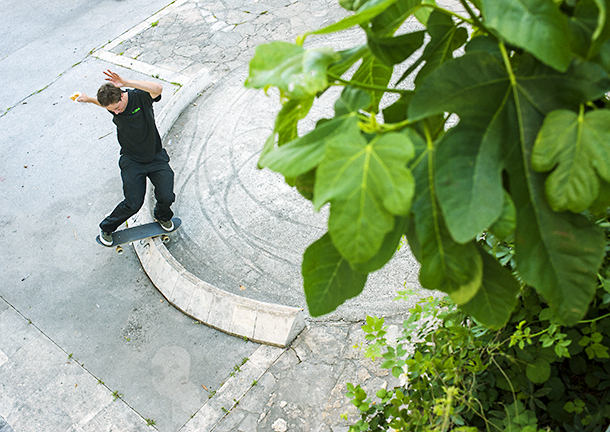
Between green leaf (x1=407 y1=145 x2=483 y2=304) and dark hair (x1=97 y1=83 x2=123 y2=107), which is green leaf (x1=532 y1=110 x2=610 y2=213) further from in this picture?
dark hair (x1=97 y1=83 x2=123 y2=107)

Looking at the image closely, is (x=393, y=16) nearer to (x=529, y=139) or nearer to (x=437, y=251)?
(x=529, y=139)

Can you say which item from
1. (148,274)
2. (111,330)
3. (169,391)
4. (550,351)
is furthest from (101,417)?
(550,351)

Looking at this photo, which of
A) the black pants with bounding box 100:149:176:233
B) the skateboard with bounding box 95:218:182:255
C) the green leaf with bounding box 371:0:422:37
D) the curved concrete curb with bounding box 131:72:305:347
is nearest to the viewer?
the green leaf with bounding box 371:0:422:37

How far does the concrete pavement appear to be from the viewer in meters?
3.91

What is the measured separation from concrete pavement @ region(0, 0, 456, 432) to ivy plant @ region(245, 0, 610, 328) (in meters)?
2.81

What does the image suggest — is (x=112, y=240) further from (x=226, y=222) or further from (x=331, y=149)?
(x=331, y=149)

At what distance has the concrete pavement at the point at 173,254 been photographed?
3.91 metres

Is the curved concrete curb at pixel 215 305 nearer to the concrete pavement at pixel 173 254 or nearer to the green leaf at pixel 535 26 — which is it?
the concrete pavement at pixel 173 254

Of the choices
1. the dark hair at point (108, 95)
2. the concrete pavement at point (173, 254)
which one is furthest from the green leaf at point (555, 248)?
the dark hair at point (108, 95)

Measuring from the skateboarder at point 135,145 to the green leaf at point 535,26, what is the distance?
3.87 meters

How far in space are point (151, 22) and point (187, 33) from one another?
907 millimetres

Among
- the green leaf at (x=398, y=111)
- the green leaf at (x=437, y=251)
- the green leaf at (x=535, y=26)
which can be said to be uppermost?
the green leaf at (x=535, y=26)

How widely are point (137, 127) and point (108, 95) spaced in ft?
1.25

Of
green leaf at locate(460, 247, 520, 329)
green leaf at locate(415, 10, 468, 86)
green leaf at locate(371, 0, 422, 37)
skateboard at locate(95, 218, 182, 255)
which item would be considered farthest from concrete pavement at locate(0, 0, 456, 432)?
green leaf at locate(371, 0, 422, 37)
